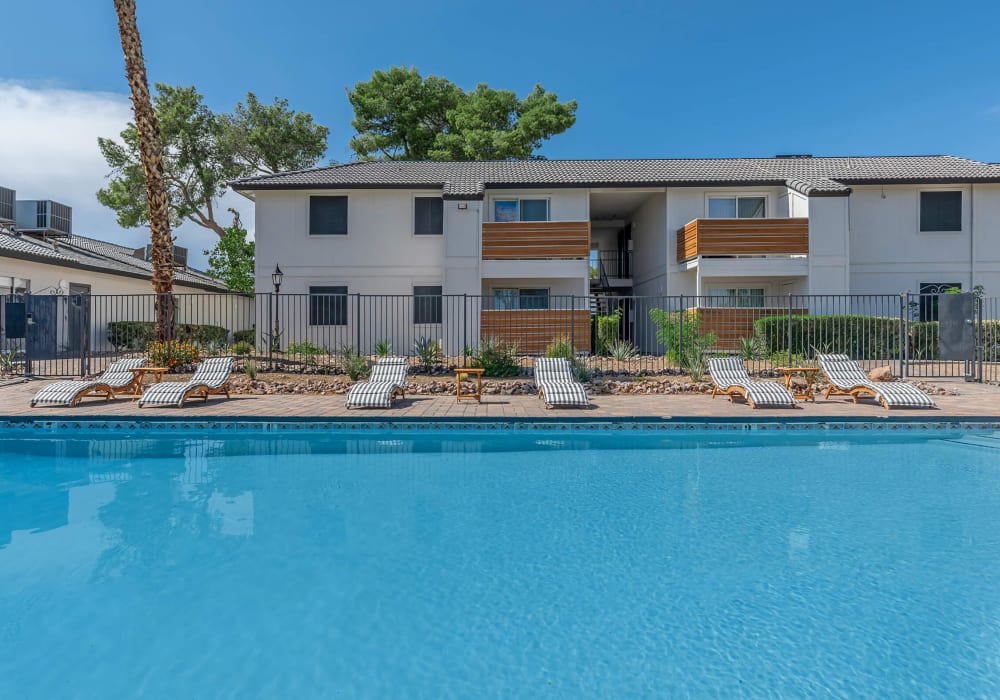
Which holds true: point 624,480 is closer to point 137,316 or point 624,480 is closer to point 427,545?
point 427,545

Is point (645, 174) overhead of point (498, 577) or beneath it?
overhead

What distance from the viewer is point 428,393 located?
12.9 metres

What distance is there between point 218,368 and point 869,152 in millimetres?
25130

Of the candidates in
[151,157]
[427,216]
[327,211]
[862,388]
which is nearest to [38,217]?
[327,211]

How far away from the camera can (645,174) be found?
2003 centimetres

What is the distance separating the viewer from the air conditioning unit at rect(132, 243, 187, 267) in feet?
105

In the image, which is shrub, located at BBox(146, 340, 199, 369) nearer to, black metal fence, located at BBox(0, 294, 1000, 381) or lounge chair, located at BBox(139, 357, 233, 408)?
black metal fence, located at BBox(0, 294, 1000, 381)

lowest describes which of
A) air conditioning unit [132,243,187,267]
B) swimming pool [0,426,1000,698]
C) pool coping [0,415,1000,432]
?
swimming pool [0,426,1000,698]

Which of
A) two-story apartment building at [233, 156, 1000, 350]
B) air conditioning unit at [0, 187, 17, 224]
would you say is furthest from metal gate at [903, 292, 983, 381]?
air conditioning unit at [0, 187, 17, 224]

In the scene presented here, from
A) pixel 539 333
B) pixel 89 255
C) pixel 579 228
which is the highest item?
pixel 89 255

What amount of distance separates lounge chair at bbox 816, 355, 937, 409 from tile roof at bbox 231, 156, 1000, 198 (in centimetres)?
811

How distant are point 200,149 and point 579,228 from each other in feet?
71.2

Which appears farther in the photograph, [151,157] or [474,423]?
[151,157]

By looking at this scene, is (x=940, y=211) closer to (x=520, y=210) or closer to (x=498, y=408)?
(x=520, y=210)
